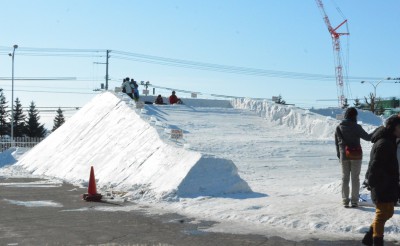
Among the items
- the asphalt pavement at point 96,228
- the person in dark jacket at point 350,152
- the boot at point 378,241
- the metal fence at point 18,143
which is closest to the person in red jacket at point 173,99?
the metal fence at point 18,143

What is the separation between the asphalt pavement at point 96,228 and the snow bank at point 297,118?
618 inches

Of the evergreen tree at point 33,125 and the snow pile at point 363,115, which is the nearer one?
the snow pile at point 363,115

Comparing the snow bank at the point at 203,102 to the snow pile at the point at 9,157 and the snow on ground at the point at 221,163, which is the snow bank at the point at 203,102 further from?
the snow pile at the point at 9,157

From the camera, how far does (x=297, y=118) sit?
27984 mm

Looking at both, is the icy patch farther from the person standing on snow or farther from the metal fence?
the metal fence

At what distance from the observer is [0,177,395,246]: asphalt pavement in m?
7.95

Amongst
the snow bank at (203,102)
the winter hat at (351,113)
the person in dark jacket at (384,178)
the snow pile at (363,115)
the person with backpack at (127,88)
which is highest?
the person with backpack at (127,88)

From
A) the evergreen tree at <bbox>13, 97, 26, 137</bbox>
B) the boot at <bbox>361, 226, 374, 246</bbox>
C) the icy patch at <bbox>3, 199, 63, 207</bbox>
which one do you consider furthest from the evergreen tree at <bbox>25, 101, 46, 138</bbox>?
the boot at <bbox>361, 226, 374, 246</bbox>

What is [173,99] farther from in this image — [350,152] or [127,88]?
[350,152]

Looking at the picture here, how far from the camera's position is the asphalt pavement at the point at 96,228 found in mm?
7949

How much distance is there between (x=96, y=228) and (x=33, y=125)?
248ft

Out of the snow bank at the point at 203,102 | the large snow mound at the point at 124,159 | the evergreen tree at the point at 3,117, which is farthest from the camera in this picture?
the evergreen tree at the point at 3,117

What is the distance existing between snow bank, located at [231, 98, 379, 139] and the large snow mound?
7483 mm

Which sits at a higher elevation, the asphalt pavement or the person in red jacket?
the person in red jacket
